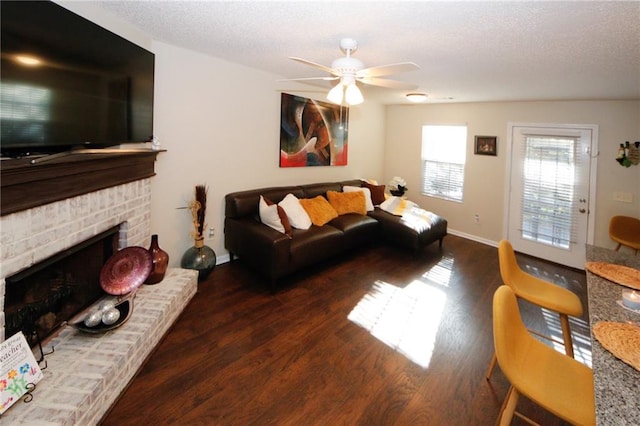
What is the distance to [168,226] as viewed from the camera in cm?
329

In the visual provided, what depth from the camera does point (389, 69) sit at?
2129 mm

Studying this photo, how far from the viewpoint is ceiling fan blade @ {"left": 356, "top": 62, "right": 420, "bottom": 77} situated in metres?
1.94

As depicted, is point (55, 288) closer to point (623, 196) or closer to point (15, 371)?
point (15, 371)

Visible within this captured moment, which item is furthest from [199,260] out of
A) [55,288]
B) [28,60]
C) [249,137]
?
[28,60]

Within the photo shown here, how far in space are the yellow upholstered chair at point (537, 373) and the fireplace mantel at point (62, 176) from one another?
2.34 m

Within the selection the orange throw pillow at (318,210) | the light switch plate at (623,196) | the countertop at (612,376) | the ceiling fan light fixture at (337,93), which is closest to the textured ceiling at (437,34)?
the ceiling fan light fixture at (337,93)

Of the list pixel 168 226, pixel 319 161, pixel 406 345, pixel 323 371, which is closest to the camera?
pixel 323 371

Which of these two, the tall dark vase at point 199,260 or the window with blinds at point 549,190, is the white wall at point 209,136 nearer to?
the tall dark vase at point 199,260

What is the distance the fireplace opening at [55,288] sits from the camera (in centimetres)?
174

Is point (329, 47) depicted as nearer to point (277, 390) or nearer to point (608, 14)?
point (608, 14)

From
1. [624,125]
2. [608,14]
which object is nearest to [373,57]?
[608,14]

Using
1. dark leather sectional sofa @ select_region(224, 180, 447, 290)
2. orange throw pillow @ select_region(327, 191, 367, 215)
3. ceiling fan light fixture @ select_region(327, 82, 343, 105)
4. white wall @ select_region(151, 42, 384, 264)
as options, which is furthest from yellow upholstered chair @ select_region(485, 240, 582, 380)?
white wall @ select_region(151, 42, 384, 264)

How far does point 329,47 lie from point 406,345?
98.9 inches

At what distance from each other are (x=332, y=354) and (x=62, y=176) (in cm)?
210
